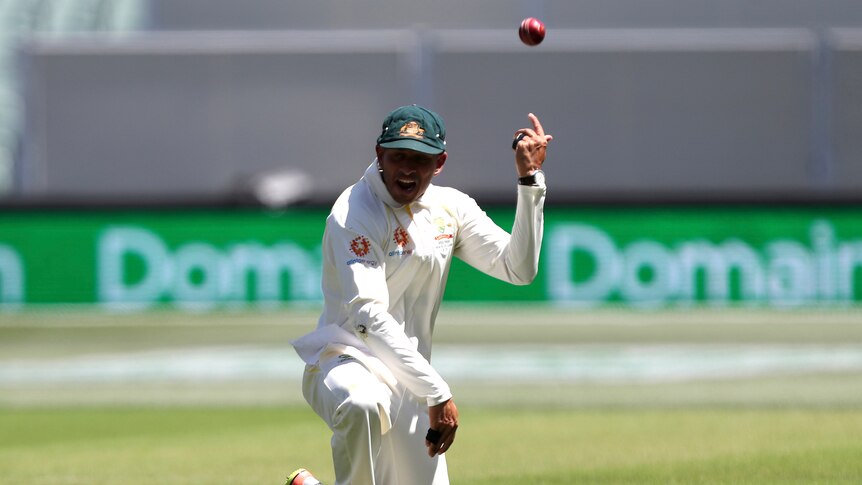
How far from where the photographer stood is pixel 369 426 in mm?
5594

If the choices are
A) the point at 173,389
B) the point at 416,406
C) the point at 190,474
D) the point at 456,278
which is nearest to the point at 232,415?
the point at 173,389

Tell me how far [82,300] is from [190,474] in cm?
1010

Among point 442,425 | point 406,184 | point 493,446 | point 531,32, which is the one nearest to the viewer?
point 442,425

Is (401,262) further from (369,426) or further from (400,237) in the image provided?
(369,426)

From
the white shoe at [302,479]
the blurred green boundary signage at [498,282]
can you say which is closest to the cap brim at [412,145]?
the white shoe at [302,479]

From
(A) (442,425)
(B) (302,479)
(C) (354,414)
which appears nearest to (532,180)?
(A) (442,425)

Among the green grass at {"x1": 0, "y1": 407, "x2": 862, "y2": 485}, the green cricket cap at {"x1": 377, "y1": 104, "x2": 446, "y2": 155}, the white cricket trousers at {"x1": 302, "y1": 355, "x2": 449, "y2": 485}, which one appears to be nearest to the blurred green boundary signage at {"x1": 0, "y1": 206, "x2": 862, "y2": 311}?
the green grass at {"x1": 0, "y1": 407, "x2": 862, "y2": 485}

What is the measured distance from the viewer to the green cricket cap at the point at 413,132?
5625 mm

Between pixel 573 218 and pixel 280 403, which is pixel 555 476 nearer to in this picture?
pixel 280 403

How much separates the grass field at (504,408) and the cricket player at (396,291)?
2.09 m

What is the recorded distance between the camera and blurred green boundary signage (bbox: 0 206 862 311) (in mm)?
17312

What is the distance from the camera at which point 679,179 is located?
70.9 ft

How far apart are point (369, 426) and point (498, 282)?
12431 millimetres

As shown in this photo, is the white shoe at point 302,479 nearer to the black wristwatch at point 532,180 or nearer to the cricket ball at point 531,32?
the black wristwatch at point 532,180
